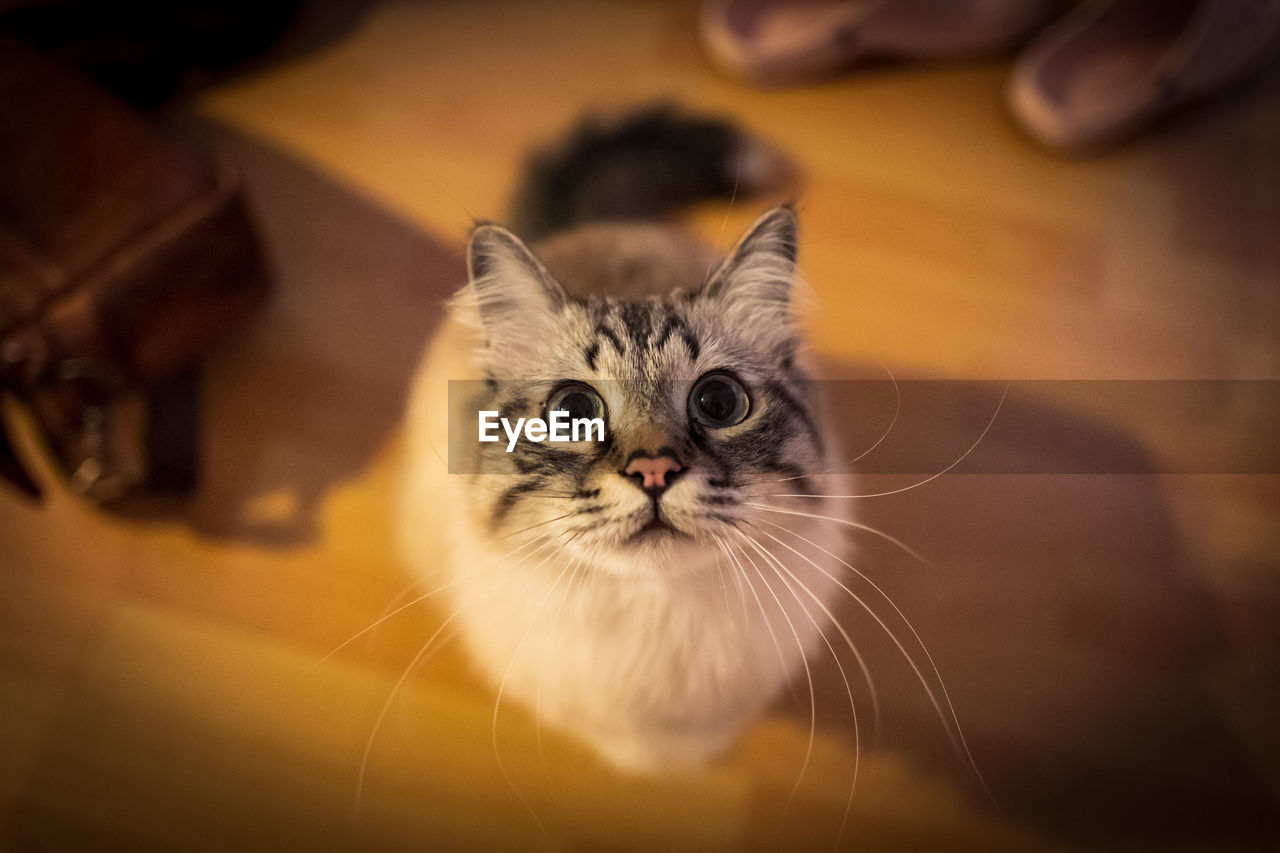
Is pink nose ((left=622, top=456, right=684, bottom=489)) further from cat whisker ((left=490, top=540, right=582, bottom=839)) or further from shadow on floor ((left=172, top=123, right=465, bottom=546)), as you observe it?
shadow on floor ((left=172, top=123, right=465, bottom=546))

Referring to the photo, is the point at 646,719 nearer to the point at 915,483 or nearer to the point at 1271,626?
the point at 915,483

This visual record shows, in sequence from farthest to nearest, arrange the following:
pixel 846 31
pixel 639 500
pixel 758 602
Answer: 1. pixel 846 31
2. pixel 758 602
3. pixel 639 500

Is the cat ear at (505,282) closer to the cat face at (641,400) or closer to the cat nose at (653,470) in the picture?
the cat face at (641,400)

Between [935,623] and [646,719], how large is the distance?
30 centimetres

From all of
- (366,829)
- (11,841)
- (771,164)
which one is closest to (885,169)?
(771,164)

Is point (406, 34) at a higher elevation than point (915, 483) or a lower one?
higher

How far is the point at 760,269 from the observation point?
67 cm

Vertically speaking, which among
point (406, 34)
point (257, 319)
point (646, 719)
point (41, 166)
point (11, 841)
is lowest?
point (11, 841)

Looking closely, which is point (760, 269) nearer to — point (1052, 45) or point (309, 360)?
point (309, 360)

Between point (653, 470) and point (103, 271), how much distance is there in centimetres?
78

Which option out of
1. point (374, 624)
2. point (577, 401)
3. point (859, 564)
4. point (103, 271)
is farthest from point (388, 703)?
point (103, 271)

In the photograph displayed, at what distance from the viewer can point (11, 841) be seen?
752 millimetres

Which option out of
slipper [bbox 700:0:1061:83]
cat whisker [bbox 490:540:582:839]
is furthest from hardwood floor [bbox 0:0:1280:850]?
slipper [bbox 700:0:1061:83]

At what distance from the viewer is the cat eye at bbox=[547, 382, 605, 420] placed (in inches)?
24.9
